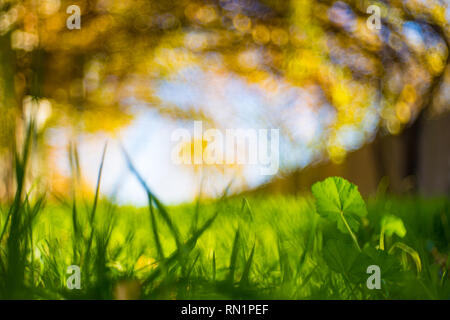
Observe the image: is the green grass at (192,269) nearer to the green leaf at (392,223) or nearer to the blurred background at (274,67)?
the green leaf at (392,223)

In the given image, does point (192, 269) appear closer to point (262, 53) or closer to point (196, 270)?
point (196, 270)

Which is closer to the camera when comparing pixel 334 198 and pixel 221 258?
pixel 334 198

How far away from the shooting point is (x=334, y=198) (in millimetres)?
685

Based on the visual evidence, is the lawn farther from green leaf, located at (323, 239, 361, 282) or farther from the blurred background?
the blurred background

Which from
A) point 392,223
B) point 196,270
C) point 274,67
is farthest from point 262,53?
point 196,270

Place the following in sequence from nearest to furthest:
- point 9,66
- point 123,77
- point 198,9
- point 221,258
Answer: point 9,66 < point 221,258 < point 198,9 < point 123,77

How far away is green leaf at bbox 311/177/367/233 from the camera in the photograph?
0.67 meters

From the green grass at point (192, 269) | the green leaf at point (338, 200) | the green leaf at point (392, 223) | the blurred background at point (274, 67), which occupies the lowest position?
the green grass at point (192, 269)

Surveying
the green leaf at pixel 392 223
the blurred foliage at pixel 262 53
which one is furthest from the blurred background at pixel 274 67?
the green leaf at pixel 392 223

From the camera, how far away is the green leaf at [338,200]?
67cm
